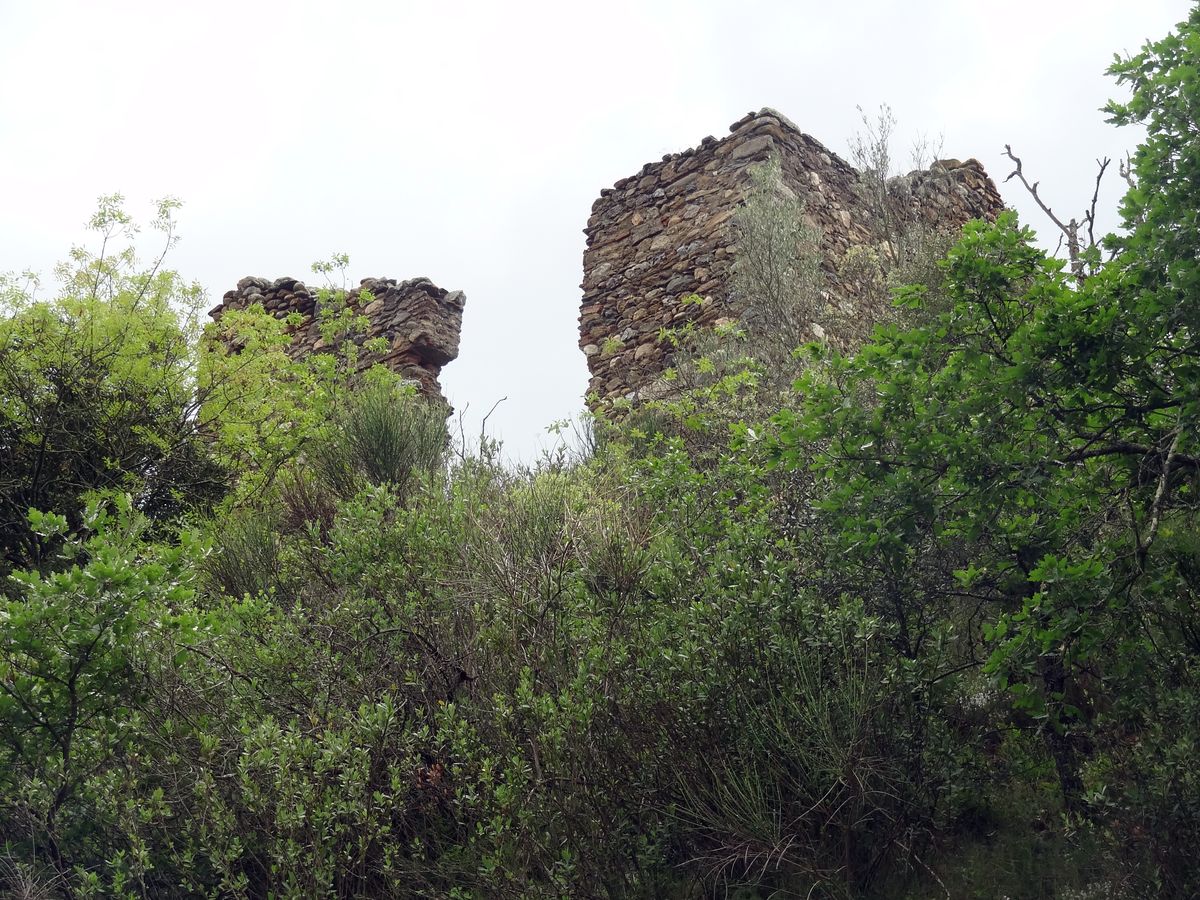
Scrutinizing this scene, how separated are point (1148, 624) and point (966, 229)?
5.29 ft

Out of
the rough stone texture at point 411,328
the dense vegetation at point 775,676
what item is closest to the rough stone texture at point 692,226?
the rough stone texture at point 411,328

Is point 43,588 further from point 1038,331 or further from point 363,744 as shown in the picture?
point 1038,331

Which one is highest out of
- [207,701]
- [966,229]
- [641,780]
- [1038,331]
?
[966,229]

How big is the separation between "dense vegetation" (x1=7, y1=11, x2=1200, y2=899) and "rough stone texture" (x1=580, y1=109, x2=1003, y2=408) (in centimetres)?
553

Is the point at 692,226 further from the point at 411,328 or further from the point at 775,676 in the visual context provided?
the point at 775,676

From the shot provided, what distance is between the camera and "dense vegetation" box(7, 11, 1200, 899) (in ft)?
11.2

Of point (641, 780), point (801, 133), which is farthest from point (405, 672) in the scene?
point (801, 133)

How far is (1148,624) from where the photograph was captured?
12.6ft

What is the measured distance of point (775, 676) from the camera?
3.81 metres

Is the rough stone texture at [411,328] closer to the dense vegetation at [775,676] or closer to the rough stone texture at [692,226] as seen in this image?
the rough stone texture at [692,226]

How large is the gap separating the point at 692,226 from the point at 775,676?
739 cm

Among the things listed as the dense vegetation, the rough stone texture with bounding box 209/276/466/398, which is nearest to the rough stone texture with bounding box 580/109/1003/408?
the rough stone texture with bounding box 209/276/466/398

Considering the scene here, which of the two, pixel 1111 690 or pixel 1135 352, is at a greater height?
pixel 1135 352

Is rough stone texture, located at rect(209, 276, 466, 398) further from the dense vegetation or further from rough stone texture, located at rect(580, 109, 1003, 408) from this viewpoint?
the dense vegetation
